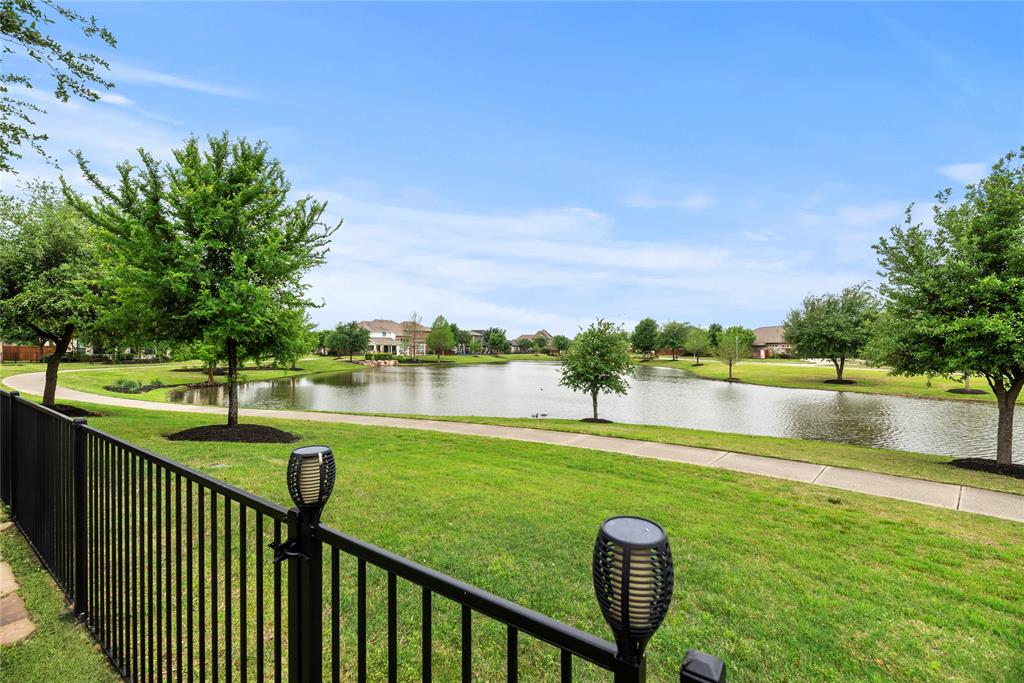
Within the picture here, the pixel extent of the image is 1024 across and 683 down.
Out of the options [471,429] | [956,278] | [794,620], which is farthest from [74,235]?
[956,278]

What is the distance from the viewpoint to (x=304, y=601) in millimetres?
1738

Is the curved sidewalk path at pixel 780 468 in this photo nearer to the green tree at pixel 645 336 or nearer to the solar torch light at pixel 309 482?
the solar torch light at pixel 309 482

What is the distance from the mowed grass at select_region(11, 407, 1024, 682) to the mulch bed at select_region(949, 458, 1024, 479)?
5.68 meters

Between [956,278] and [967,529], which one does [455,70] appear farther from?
[967,529]

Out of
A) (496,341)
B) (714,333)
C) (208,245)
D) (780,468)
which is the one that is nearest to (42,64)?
(208,245)

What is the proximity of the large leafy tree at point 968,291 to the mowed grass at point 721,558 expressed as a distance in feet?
17.8

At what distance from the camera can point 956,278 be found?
10250 millimetres

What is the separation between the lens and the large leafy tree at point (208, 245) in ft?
32.2

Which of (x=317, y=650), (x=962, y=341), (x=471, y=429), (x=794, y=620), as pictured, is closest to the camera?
(x=317, y=650)

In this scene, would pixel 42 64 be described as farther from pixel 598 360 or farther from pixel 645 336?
pixel 645 336

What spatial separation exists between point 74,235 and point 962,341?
23976 millimetres

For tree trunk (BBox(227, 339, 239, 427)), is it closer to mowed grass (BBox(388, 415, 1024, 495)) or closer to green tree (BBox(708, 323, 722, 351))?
mowed grass (BBox(388, 415, 1024, 495))

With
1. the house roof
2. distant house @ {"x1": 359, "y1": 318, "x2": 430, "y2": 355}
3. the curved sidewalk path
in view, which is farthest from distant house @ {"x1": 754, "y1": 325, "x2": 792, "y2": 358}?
the curved sidewalk path

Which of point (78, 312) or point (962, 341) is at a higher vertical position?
point (78, 312)
